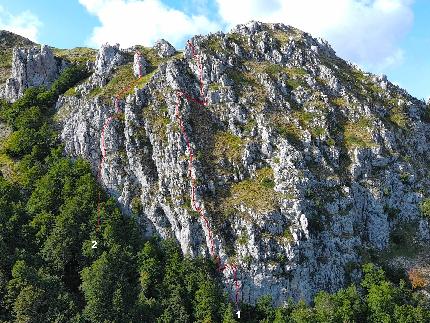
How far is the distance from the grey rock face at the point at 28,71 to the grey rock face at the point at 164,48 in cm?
3061

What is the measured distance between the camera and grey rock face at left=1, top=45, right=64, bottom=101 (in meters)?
124

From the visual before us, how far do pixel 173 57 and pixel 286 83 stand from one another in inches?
1222

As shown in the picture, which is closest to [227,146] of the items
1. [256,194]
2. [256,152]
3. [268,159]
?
[256,152]

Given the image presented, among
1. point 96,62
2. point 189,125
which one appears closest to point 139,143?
point 189,125

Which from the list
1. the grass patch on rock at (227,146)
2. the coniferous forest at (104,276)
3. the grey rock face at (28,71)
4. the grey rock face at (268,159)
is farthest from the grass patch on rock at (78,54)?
the grass patch on rock at (227,146)

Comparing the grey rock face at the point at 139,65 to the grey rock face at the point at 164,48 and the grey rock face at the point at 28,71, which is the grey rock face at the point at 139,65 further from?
the grey rock face at the point at 28,71

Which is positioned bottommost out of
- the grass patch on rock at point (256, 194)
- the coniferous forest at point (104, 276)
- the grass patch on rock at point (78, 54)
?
the coniferous forest at point (104, 276)

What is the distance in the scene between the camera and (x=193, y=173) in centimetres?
9750

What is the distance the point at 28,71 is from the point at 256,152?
68.7m

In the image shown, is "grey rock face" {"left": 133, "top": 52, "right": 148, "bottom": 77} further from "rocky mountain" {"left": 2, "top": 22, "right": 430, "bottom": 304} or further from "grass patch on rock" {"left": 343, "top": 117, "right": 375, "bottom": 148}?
"grass patch on rock" {"left": 343, "top": 117, "right": 375, "bottom": 148}

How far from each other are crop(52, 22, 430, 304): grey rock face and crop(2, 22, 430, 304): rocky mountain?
0.27 metres

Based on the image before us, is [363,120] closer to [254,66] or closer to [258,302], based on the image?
[254,66]

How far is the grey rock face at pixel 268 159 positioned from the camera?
300 ft

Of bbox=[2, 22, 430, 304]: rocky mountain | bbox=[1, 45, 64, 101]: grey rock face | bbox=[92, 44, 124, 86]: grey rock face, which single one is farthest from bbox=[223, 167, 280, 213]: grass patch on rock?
bbox=[1, 45, 64, 101]: grey rock face
